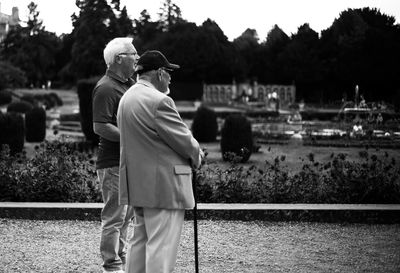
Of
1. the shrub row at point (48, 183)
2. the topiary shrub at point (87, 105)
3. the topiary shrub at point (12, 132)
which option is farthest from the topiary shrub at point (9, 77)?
→ the shrub row at point (48, 183)

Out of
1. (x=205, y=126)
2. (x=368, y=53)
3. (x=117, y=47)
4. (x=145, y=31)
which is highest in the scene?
(x=145, y=31)

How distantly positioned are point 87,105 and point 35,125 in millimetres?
3431

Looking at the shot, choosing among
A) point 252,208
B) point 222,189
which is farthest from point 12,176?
point 252,208

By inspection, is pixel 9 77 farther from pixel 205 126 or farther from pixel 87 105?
pixel 87 105

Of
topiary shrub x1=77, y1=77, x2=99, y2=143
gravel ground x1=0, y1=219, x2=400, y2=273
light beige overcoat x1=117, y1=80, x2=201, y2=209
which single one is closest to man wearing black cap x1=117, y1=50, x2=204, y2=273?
light beige overcoat x1=117, y1=80, x2=201, y2=209

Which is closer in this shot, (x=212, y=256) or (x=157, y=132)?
(x=157, y=132)

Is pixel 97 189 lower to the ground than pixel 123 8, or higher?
lower

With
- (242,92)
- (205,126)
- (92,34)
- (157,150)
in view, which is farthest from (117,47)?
(242,92)

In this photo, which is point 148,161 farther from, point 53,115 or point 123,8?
point 123,8

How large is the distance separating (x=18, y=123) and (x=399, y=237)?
1150cm

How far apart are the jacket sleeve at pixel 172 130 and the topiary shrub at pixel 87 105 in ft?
44.9

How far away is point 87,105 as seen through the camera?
55.0 feet

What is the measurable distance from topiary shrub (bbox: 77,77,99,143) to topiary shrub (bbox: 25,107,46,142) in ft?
8.50

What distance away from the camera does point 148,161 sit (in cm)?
322
